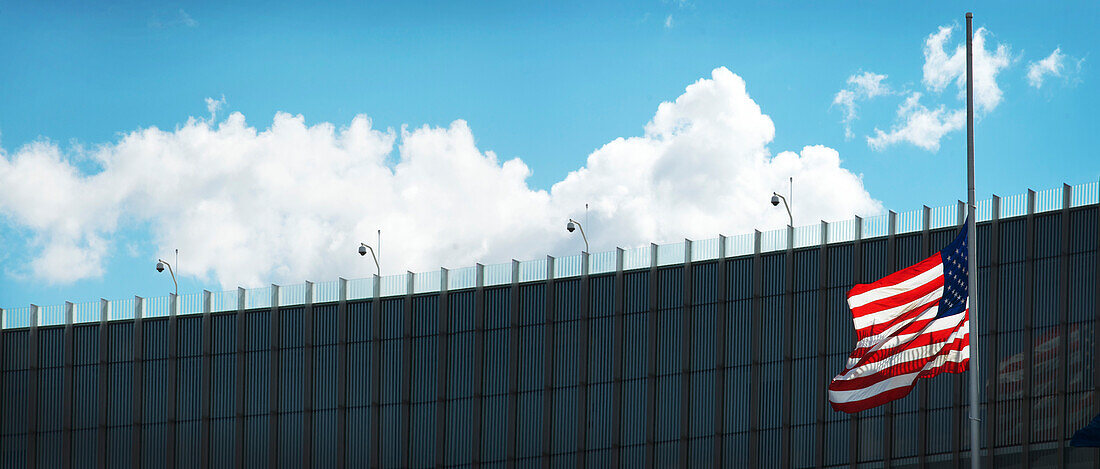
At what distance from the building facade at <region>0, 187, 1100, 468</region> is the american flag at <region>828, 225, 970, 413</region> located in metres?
17.5

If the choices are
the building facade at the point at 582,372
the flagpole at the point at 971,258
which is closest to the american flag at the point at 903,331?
the flagpole at the point at 971,258

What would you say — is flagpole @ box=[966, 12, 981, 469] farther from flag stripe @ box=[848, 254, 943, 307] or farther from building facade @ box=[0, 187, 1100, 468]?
building facade @ box=[0, 187, 1100, 468]

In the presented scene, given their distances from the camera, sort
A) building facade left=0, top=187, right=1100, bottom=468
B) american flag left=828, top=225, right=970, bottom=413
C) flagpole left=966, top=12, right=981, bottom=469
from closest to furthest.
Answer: flagpole left=966, top=12, right=981, bottom=469 → american flag left=828, top=225, right=970, bottom=413 → building facade left=0, top=187, right=1100, bottom=468

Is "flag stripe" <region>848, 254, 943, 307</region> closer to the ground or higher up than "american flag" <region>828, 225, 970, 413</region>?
higher up

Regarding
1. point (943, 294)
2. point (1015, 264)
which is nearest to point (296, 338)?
point (1015, 264)

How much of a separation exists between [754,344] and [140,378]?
23.4m

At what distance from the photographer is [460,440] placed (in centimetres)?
4647

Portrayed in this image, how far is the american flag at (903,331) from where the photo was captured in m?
23.4

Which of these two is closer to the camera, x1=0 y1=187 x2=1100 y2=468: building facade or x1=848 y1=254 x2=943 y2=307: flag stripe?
x1=848 y1=254 x2=943 y2=307: flag stripe

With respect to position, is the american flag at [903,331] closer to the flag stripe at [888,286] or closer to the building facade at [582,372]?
the flag stripe at [888,286]

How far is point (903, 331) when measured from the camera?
23.4 m

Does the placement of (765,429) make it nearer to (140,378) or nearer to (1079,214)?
(1079,214)

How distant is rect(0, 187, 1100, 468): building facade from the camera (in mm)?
39719

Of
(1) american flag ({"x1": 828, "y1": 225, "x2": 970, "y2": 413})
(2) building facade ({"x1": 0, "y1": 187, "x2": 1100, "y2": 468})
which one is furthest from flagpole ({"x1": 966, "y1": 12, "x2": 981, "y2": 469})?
(2) building facade ({"x1": 0, "y1": 187, "x2": 1100, "y2": 468})
